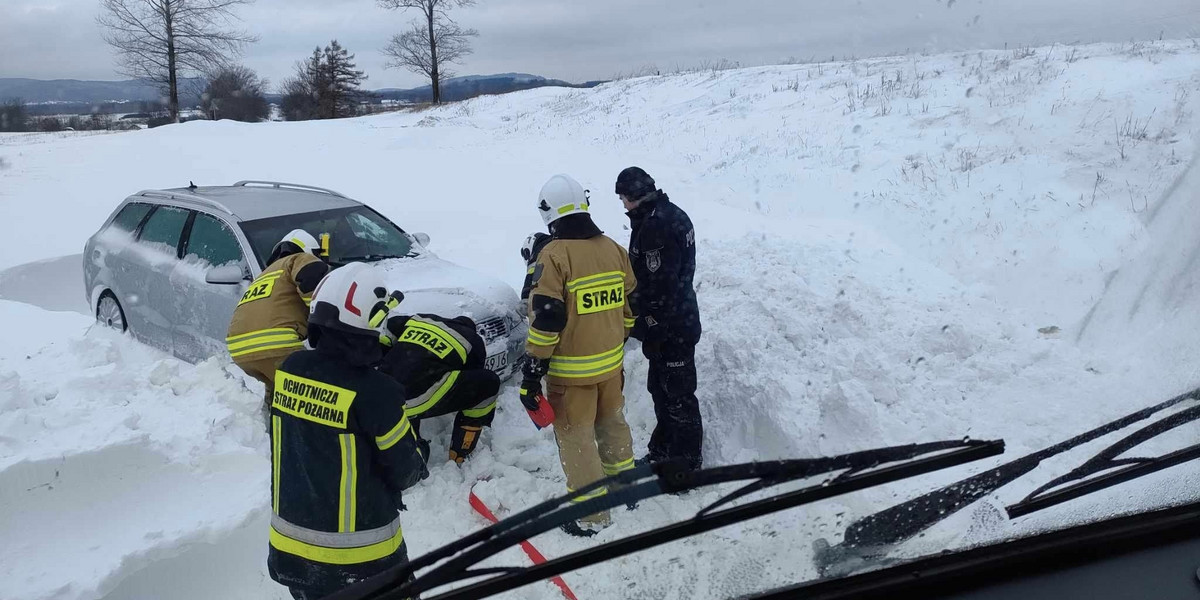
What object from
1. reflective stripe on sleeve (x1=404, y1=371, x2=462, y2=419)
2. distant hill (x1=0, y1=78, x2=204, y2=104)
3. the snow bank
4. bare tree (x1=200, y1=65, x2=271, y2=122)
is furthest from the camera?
bare tree (x1=200, y1=65, x2=271, y2=122)

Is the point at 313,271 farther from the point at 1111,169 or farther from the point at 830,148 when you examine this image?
the point at 830,148

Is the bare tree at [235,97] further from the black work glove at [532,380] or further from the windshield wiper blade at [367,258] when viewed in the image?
the black work glove at [532,380]

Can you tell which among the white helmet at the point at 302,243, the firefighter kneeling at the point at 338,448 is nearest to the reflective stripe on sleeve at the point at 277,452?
the firefighter kneeling at the point at 338,448

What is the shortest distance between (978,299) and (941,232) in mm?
1277

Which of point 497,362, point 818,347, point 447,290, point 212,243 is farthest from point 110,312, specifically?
point 818,347

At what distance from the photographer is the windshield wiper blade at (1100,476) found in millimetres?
1702

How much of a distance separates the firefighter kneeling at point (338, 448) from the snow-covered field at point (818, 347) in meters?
0.95

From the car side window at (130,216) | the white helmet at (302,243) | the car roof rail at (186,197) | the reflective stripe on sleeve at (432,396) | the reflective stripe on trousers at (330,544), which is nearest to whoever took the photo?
the reflective stripe on trousers at (330,544)

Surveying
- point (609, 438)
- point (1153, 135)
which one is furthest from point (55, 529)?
point (1153, 135)

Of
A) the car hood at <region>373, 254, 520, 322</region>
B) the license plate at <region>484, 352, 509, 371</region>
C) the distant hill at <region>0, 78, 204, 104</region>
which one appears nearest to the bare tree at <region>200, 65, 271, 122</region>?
the distant hill at <region>0, 78, 204, 104</region>

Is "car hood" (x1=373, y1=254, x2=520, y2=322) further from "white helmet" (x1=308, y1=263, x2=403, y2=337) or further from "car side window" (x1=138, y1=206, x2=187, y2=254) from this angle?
"white helmet" (x1=308, y1=263, x2=403, y2=337)

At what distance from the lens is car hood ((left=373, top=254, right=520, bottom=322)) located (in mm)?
5133

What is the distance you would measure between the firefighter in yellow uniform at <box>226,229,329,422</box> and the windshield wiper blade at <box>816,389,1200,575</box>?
10.6 feet

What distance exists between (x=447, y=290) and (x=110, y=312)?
357cm
